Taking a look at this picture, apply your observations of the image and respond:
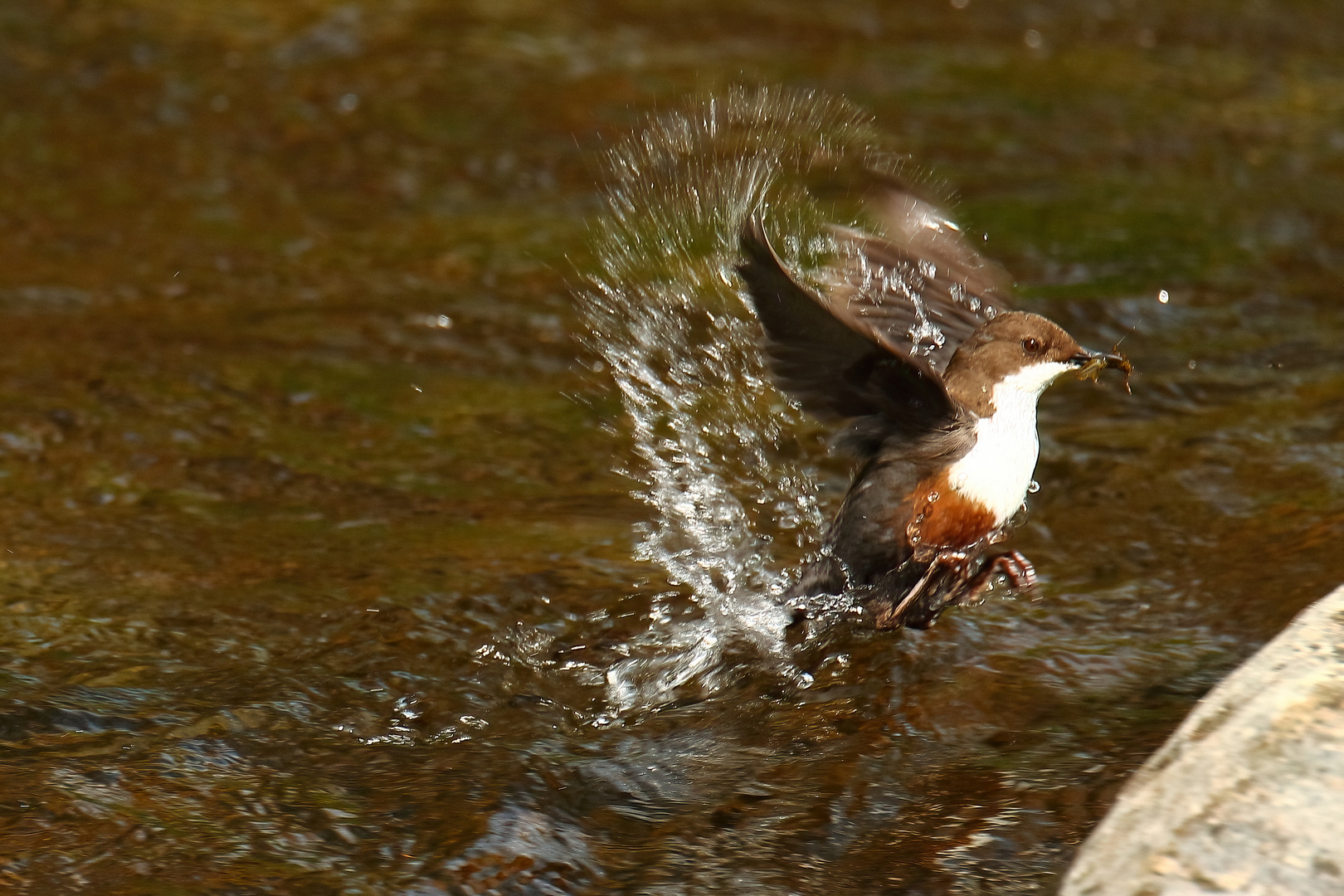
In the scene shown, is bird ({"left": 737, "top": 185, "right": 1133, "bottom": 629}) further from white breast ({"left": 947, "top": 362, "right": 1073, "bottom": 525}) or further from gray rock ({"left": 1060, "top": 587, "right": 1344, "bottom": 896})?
gray rock ({"left": 1060, "top": 587, "right": 1344, "bottom": 896})

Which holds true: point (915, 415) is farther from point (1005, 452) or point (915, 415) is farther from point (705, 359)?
point (705, 359)

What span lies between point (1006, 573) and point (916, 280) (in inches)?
42.4

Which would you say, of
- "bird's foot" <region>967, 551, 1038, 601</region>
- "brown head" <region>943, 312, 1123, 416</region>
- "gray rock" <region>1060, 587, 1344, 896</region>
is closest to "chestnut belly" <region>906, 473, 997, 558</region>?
"bird's foot" <region>967, 551, 1038, 601</region>

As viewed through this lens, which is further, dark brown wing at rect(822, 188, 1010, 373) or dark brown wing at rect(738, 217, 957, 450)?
dark brown wing at rect(822, 188, 1010, 373)

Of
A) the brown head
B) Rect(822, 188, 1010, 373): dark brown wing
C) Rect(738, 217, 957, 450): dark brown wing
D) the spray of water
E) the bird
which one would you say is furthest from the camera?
Rect(822, 188, 1010, 373): dark brown wing

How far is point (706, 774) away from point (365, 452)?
2625 millimetres

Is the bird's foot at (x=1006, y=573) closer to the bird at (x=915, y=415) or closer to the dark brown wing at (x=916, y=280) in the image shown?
the bird at (x=915, y=415)

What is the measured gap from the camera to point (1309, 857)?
3.10 meters

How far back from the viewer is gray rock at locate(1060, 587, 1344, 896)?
310cm

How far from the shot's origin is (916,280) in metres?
5.26

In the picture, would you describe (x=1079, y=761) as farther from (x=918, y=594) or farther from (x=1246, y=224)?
(x=1246, y=224)

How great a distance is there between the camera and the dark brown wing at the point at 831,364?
3.85m

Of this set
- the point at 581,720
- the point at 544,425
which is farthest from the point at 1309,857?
the point at 544,425

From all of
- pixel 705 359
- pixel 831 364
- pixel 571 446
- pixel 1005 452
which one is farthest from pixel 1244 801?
pixel 705 359
